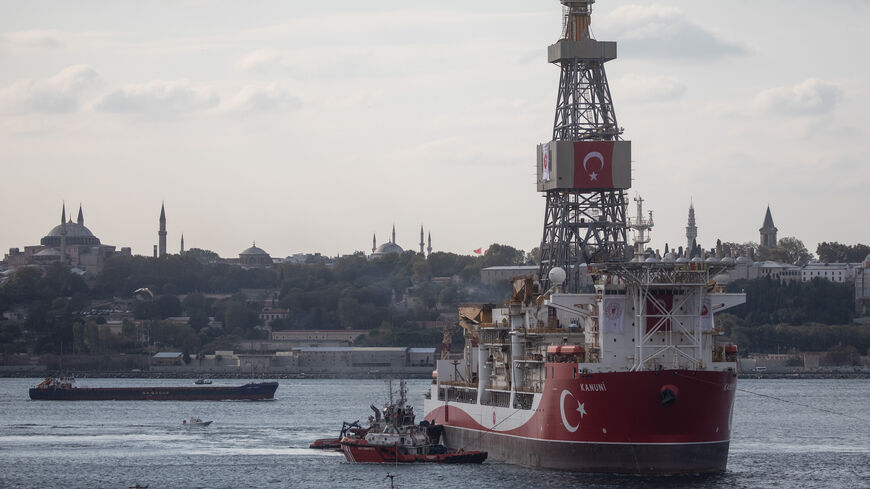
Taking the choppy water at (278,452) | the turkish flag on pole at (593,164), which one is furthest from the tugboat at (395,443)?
the turkish flag on pole at (593,164)

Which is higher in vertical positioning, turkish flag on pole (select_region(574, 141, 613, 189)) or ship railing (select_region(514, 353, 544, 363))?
turkish flag on pole (select_region(574, 141, 613, 189))

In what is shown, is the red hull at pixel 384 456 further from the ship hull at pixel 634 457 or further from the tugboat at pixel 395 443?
the ship hull at pixel 634 457

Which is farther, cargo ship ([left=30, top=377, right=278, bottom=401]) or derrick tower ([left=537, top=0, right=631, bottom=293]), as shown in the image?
cargo ship ([left=30, top=377, right=278, bottom=401])

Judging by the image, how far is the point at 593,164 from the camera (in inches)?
2753

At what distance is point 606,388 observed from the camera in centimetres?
5578

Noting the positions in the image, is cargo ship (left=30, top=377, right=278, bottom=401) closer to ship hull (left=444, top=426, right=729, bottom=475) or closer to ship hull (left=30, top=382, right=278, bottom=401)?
ship hull (left=30, top=382, right=278, bottom=401)

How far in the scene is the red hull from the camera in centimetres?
6538

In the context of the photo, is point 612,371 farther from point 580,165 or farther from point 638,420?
point 580,165

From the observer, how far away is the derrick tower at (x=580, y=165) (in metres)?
69.8

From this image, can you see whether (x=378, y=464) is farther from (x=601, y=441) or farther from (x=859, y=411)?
(x=859, y=411)

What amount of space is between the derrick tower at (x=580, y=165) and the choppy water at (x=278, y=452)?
435 inches

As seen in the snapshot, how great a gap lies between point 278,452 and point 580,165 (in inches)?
787

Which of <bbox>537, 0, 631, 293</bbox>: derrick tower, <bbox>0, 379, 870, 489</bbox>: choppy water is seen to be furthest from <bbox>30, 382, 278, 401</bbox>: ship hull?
<bbox>537, 0, 631, 293</bbox>: derrick tower

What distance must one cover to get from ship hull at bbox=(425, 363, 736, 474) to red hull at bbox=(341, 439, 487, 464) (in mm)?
7629
